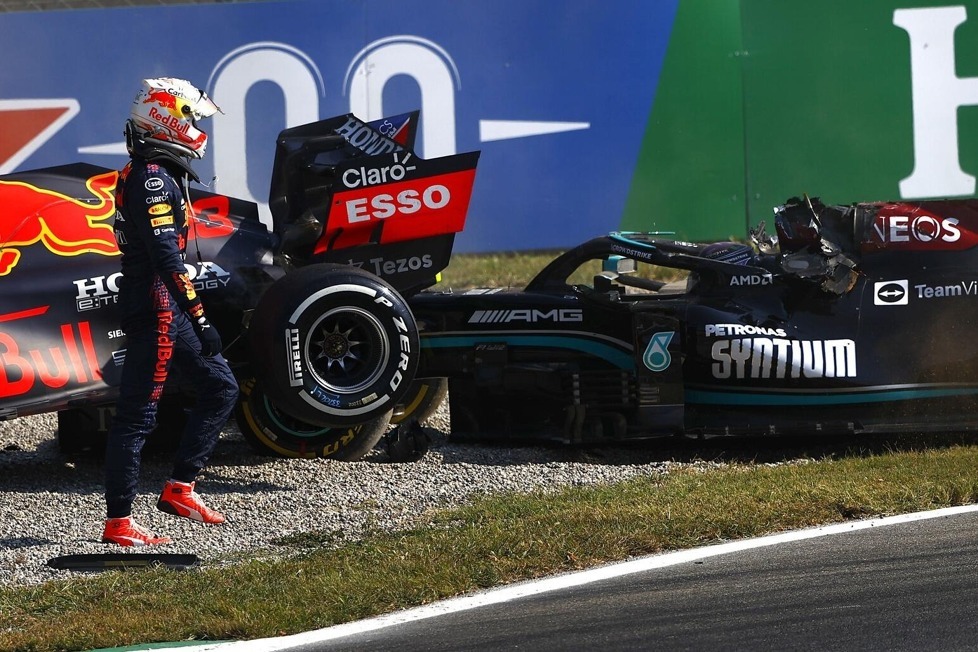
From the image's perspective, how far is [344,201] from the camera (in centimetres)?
722

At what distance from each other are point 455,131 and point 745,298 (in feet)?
17.4

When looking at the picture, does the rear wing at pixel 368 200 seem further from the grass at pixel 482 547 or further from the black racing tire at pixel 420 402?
the grass at pixel 482 547

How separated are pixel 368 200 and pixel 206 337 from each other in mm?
1513

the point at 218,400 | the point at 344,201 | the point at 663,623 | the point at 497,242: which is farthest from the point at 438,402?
the point at 497,242

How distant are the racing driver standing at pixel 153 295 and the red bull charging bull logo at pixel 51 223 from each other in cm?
75

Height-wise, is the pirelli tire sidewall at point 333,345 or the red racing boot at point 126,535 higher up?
the pirelli tire sidewall at point 333,345

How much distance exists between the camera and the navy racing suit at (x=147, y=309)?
5.87 meters

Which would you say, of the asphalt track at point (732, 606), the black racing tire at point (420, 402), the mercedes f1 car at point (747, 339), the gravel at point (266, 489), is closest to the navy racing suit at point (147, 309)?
the gravel at point (266, 489)

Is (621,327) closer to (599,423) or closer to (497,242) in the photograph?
(599,423)

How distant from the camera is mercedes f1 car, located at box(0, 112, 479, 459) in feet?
21.5

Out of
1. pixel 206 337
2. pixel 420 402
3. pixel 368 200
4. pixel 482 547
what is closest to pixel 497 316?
A: pixel 420 402

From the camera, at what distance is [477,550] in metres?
5.48

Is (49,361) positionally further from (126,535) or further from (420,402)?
(420,402)

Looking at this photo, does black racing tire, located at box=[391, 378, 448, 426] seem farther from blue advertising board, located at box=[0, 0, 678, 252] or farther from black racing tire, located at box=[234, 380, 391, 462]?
blue advertising board, located at box=[0, 0, 678, 252]
